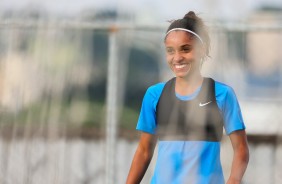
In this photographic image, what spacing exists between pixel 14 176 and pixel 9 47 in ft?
2.78

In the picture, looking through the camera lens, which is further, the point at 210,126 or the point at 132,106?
the point at 132,106

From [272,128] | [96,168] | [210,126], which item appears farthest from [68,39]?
[210,126]

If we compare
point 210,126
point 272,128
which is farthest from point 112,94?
point 210,126

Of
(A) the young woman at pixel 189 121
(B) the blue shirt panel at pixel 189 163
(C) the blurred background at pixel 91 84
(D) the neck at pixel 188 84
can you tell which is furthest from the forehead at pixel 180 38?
(C) the blurred background at pixel 91 84

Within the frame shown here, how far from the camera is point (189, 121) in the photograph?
118 inches

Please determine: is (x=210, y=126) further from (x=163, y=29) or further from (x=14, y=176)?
(x=14, y=176)

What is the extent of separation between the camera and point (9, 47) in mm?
4609

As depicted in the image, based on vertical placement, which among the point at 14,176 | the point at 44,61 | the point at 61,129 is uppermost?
the point at 44,61

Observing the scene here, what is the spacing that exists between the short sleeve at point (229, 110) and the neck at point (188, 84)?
0.10 m

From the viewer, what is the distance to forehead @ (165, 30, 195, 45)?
289 cm

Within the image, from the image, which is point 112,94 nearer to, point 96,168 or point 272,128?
point 96,168

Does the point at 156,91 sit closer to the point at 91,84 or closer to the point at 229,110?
the point at 229,110

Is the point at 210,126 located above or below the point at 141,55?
below

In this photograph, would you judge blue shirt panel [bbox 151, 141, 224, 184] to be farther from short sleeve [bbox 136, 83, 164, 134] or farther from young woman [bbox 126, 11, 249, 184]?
short sleeve [bbox 136, 83, 164, 134]
